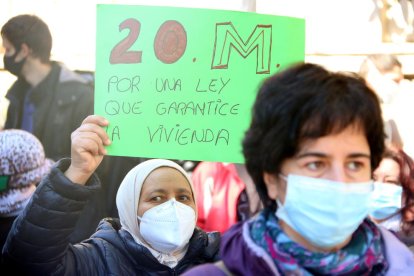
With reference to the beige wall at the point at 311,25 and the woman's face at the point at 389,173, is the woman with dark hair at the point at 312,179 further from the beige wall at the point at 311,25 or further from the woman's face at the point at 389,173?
the beige wall at the point at 311,25

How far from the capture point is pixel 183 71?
300 centimetres

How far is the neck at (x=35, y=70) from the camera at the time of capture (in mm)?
4879

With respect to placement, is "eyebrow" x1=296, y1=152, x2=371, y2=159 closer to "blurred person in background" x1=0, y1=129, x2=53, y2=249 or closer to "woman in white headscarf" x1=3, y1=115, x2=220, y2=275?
"woman in white headscarf" x1=3, y1=115, x2=220, y2=275

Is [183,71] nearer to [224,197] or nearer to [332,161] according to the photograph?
[332,161]

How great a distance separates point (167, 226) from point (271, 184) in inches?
43.0

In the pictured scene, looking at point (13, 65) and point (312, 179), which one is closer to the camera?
point (312, 179)

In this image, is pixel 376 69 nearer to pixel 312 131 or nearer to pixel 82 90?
pixel 82 90

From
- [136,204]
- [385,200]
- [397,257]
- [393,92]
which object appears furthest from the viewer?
[393,92]

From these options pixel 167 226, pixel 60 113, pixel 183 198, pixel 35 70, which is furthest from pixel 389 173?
pixel 35 70

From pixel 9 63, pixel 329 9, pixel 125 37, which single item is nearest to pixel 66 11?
pixel 9 63

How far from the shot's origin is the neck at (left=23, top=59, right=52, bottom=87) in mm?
4879

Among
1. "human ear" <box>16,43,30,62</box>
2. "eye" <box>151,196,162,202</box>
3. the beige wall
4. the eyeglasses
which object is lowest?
the eyeglasses

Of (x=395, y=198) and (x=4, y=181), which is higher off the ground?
(x=4, y=181)

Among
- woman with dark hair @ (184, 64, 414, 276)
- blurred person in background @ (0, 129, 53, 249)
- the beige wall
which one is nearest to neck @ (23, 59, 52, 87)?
the beige wall
